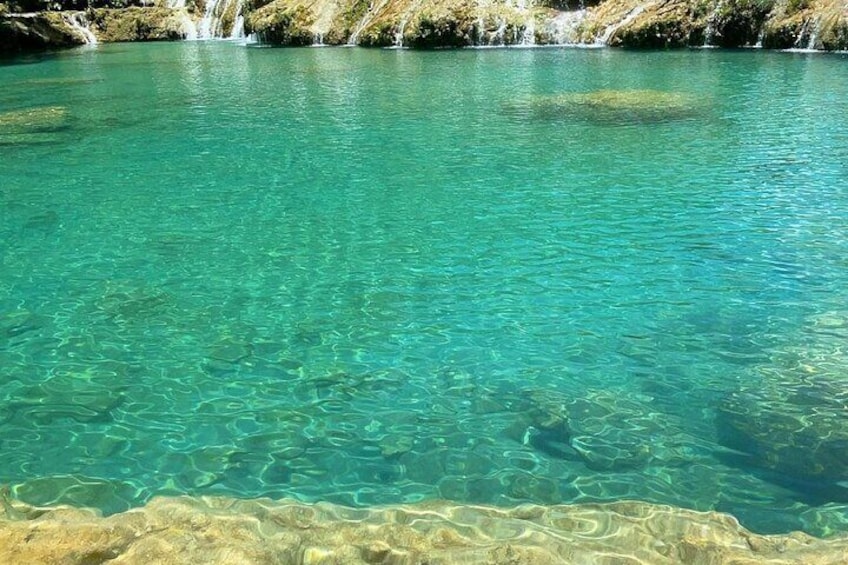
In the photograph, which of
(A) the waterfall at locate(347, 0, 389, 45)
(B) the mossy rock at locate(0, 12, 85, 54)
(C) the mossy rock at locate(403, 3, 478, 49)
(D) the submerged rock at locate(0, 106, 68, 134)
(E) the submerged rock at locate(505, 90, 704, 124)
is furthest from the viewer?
(B) the mossy rock at locate(0, 12, 85, 54)

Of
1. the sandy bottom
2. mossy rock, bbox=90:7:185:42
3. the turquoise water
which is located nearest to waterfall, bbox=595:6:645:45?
the turquoise water

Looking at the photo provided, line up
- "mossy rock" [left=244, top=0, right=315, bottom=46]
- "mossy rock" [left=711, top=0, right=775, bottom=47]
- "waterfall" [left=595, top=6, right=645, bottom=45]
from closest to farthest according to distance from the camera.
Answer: "mossy rock" [left=711, top=0, right=775, bottom=47] < "waterfall" [left=595, top=6, right=645, bottom=45] < "mossy rock" [left=244, top=0, right=315, bottom=46]

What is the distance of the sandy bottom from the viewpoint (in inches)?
200

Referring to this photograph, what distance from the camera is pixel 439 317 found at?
31.6 ft

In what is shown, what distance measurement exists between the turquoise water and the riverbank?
23237 millimetres

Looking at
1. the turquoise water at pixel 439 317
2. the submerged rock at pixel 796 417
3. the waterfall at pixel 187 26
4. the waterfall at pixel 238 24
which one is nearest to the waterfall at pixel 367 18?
the waterfall at pixel 238 24

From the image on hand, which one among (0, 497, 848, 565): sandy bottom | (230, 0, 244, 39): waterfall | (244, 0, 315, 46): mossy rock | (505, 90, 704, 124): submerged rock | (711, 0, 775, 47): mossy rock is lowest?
(0, 497, 848, 565): sandy bottom

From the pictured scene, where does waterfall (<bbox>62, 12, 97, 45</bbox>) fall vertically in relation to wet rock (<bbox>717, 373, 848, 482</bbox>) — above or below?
above

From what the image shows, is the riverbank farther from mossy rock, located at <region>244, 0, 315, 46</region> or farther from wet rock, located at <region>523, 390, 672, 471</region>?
wet rock, located at <region>523, 390, 672, 471</region>

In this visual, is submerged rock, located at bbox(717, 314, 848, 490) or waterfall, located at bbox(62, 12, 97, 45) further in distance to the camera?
waterfall, located at bbox(62, 12, 97, 45)

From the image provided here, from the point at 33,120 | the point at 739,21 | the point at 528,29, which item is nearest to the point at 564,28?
the point at 528,29

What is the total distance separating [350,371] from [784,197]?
419 inches

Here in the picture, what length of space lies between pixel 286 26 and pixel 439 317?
176 feet

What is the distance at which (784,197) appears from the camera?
46.9ft
